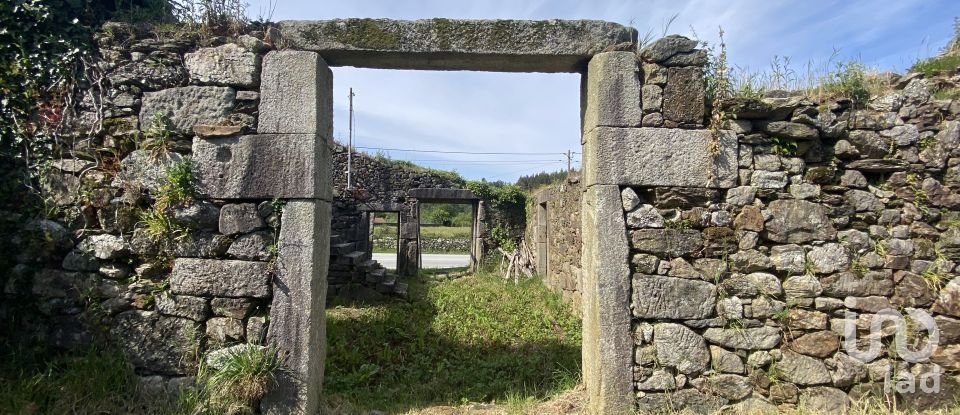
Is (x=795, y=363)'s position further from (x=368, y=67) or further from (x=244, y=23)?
(x=244, y=23)

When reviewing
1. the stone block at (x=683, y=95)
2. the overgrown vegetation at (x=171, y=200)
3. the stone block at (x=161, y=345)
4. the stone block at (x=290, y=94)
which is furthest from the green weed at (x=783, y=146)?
the stone block at (x=161, y=345)

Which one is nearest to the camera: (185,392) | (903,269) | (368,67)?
(185,392)

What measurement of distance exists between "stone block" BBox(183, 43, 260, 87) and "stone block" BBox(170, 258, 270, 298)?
1210 millimetres

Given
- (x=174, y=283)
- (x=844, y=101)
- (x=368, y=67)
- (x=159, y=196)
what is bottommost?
(x=174, y=283)

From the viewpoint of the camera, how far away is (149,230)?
3.09 meters

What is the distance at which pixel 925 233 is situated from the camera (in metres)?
3.16

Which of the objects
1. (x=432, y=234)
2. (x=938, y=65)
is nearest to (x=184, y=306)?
(x=938, y=65)

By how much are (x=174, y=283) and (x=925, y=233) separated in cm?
504

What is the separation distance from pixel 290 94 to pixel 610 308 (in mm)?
2568

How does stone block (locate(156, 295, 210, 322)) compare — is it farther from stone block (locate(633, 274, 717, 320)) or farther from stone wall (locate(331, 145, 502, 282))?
stone wall (locate(331, 145, 502, 282))

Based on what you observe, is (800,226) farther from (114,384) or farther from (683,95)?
(114,384)

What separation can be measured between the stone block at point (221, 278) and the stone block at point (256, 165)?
0.45 m

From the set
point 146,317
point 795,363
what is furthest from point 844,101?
point 146,317

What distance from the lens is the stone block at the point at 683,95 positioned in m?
3.16
